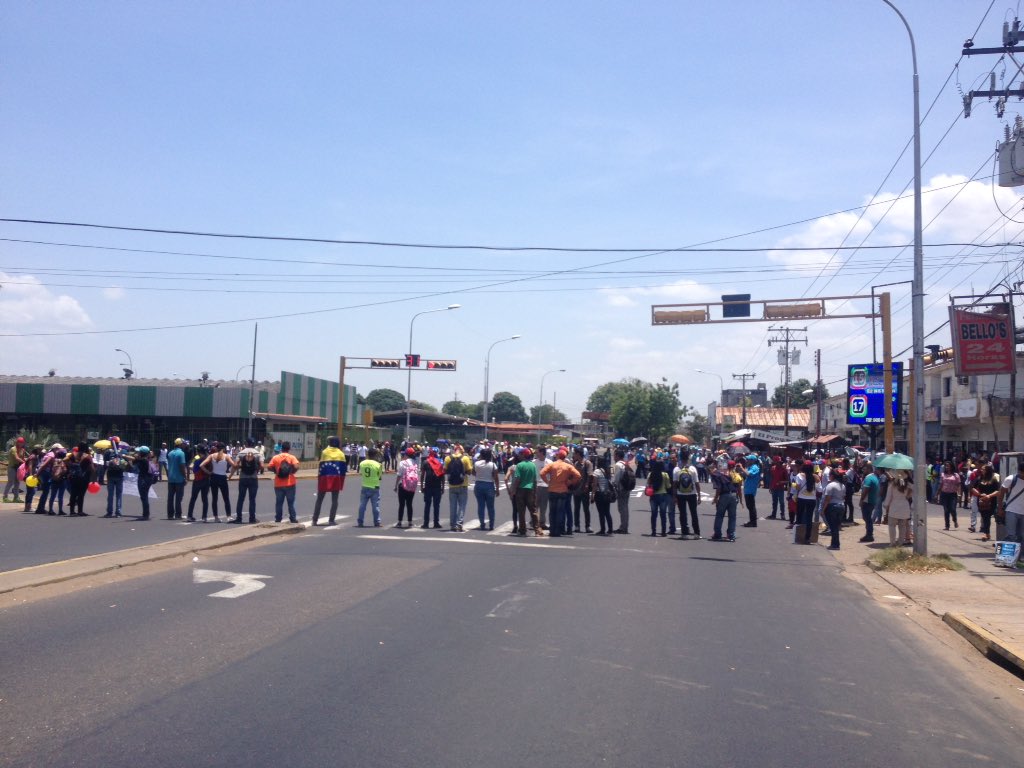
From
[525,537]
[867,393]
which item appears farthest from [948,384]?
[525,537]

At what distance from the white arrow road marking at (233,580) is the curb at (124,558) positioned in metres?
1.16

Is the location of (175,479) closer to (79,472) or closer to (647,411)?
(79,472)

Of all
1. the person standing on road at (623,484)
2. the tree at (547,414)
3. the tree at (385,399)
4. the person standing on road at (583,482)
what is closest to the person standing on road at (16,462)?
the person standing on road at (583,482)

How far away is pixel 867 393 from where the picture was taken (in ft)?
116

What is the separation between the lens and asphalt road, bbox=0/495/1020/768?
18.8 feet

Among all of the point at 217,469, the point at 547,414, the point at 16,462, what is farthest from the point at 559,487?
the point at 547,414

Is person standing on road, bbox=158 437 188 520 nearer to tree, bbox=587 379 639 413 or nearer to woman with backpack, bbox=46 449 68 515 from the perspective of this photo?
woman with backpack, bbox=46 449 68 515

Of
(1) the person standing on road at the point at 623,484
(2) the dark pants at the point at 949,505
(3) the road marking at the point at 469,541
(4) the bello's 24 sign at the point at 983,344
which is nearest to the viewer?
A: (3) the road marking at the point at 469,541

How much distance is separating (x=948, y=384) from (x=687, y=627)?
3870 cm

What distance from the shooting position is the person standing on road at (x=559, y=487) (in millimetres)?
17641

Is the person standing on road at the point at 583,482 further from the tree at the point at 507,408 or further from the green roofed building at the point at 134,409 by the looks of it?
the tree at the point at 507,408

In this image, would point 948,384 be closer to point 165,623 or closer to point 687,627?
point 687,627

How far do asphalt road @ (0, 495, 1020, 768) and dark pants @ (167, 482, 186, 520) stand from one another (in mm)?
7170

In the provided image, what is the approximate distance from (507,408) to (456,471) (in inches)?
5607
